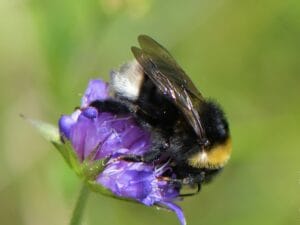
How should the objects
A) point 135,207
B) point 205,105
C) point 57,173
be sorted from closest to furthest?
point 205,105 → point 57,173 → point 135,207

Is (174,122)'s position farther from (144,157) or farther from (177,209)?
(177,209)

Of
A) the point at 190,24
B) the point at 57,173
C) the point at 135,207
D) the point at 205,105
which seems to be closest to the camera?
the point at 205,105

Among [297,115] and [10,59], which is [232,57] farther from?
[10,59]

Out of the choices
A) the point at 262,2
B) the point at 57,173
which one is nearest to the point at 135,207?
the point at 57,173

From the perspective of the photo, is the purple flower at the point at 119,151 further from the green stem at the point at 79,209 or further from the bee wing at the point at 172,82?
the bee wing at the point at 172,82

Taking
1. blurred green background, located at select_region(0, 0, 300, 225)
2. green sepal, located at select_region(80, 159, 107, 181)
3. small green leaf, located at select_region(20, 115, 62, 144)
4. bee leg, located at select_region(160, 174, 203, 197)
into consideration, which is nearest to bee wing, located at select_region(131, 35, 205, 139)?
bee leg, located at select_region(160, 174, 203, 197)

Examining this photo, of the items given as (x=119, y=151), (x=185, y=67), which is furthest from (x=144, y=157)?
(x=185, y=67)
